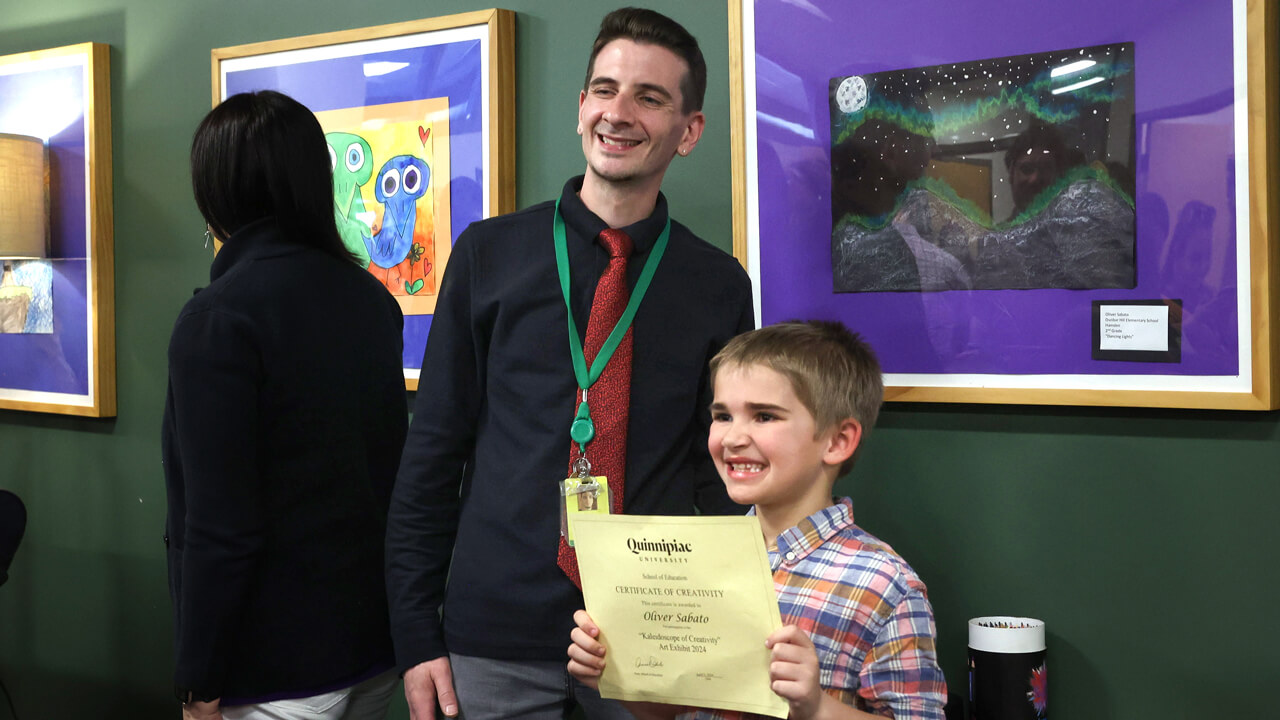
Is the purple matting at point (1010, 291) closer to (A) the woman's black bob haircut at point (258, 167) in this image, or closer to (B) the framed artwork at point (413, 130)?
(B) the framed artwork at point (413, 130)

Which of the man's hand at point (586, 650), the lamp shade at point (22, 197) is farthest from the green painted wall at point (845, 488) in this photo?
the man's hand at point (586, 650)

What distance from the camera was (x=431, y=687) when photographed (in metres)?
1.59

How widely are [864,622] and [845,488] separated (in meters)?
0.91

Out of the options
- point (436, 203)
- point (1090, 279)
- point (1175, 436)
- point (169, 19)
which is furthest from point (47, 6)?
point (1175, 436)

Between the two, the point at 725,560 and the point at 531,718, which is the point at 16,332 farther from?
the point at 725,560

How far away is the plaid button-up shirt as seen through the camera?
1.21 m

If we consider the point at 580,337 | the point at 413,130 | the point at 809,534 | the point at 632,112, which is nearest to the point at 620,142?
the point at 632,112

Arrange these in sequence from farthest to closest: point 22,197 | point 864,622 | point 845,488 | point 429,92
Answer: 1. point 22,197
2. point 429,92
3. point 845,488
4. point 864,622

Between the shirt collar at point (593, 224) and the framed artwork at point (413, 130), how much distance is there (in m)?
0.86

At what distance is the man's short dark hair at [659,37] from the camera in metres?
1.64

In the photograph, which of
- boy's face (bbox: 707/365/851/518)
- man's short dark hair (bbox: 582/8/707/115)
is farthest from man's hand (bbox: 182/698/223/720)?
man's short dark hair (bbox: 582/8/707/115)

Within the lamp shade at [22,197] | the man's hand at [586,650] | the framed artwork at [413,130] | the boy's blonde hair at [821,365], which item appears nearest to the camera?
the man's hand at [586,650]

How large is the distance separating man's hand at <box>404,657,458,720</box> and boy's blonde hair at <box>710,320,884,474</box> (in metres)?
0.60

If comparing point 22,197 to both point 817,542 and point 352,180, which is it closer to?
point 352,180
